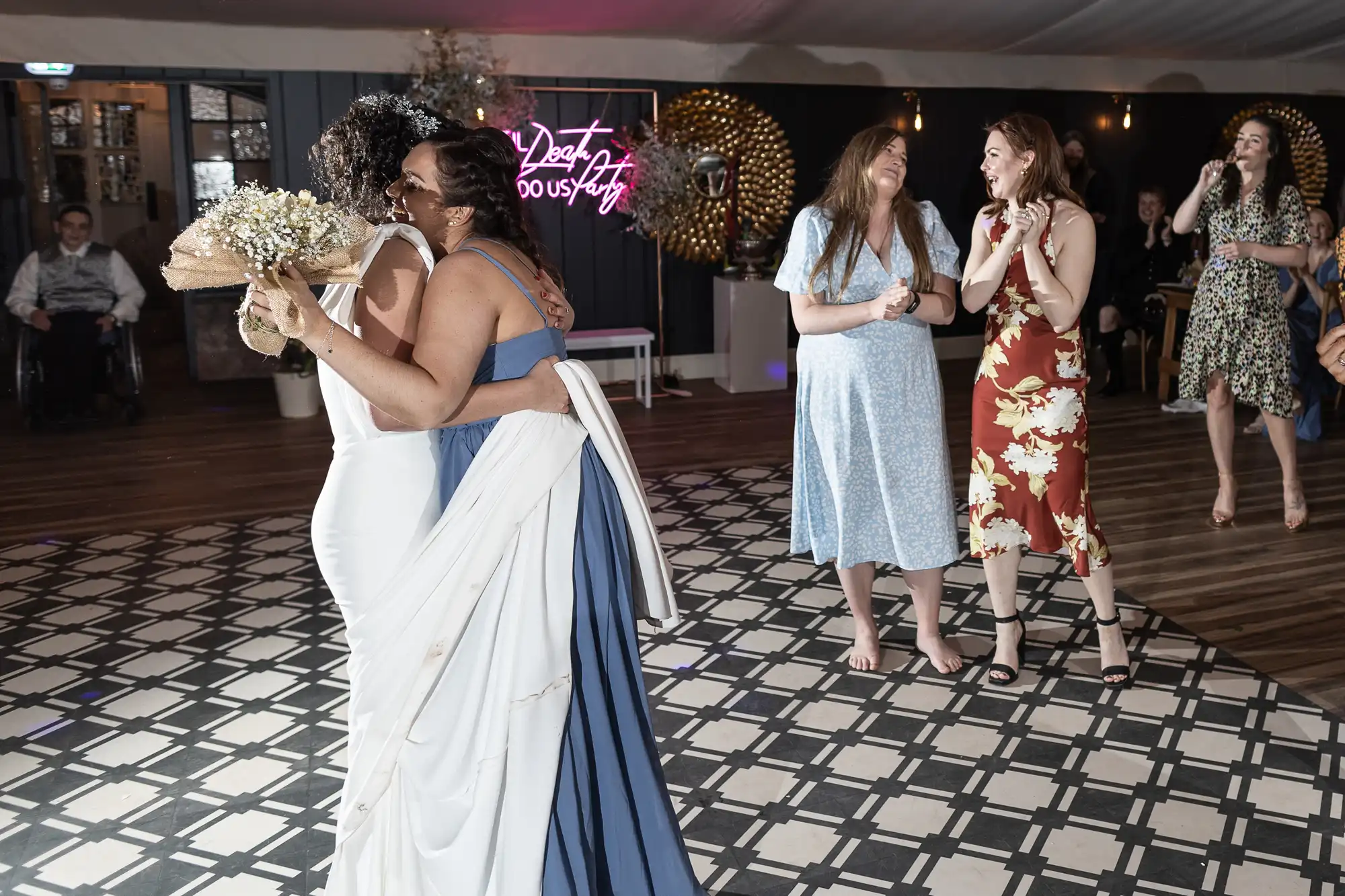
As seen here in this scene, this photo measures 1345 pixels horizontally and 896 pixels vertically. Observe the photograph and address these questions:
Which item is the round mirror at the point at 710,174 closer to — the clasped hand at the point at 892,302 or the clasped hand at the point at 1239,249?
the clasped hand at the point at 1239,249

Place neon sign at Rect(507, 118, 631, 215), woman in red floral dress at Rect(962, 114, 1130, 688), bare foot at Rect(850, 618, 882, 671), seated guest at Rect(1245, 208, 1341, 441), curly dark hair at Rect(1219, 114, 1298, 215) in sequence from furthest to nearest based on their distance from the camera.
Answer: neon sign at Rect(507, 118, 631, 215), seated guest at Rect(1245, 208, 1341, 441), curly dark hair at Rect(1219, 114, 1298, 215), bare foot at Rect(850, 618, 882, 671), woman in red floral dress at Rect(962, 114, 1130, 688)

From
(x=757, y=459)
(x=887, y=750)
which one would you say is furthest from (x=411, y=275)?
(x=757, y=459)

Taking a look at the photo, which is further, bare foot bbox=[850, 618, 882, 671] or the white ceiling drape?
the white ceiling drape

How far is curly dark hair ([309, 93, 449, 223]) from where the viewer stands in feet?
7.56

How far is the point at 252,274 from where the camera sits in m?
1.88

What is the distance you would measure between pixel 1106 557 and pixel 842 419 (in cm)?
88

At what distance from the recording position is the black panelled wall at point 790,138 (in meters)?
8.55

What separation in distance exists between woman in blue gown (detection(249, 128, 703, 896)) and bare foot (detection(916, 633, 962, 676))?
62.8 inches

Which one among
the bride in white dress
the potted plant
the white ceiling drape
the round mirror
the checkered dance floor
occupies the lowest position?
the checkered dance floor

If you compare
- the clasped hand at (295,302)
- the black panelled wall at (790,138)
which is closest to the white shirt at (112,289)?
the black panelled wall at (790,138)

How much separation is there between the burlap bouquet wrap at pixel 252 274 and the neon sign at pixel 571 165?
23.0ft

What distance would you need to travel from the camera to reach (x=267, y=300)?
1890 millimetres

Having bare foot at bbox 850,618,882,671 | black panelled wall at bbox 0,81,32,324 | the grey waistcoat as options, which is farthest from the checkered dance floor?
black panelled wall at bbox 0,81,32,324

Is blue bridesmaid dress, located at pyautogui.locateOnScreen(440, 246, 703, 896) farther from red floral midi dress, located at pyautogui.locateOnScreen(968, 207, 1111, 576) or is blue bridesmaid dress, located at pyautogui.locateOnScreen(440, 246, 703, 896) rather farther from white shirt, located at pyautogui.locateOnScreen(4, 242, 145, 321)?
white shirt, located at pyautogui.locateOnScreen(4, 242, 145, 321)
